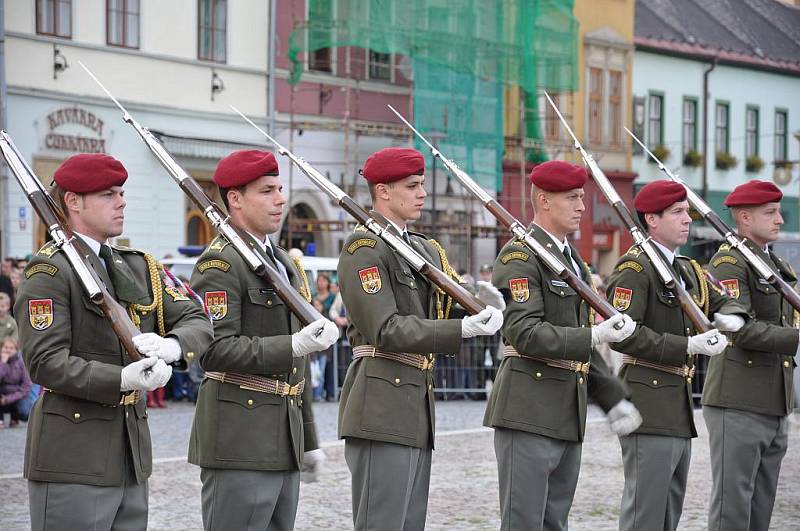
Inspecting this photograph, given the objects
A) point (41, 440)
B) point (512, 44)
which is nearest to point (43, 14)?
point (512, 44)

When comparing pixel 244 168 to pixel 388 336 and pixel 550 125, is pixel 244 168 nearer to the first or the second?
pixel 388 336

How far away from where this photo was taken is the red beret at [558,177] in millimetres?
7152

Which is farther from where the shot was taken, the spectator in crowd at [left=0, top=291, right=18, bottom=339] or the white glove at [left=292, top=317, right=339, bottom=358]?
the spectator in crowd at [left=0, top=291, right=18, bottom=339]

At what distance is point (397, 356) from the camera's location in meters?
6.64

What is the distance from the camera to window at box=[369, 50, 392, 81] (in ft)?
98.9

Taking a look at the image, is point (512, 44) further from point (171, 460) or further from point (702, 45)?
point (171, 460)

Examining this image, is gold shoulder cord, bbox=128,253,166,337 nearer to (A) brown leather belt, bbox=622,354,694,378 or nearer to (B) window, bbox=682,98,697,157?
(A) brown leather belt, bbox=622,354,694,378

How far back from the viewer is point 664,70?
4066 centimetres

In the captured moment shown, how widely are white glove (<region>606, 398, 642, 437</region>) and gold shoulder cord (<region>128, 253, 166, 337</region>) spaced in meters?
2.18

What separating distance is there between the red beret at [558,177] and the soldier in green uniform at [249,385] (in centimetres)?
147

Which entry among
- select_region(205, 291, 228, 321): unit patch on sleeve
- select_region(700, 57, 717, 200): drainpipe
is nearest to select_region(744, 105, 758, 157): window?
select_region(700, 57, 717, 200): drainpipe

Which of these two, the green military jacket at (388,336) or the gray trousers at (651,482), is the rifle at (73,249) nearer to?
the green military jacket at (388,336)

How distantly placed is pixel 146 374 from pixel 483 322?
5.45ft

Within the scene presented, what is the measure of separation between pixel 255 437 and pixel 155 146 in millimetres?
1348
